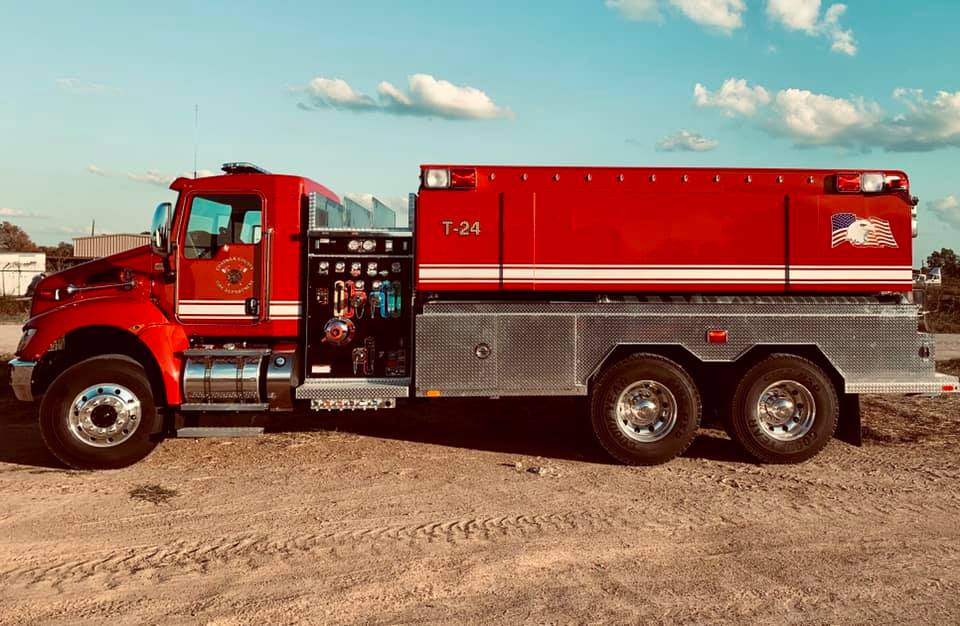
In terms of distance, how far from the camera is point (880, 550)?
4.74m

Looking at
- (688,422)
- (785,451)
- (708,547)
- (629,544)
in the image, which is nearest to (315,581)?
(629,544)

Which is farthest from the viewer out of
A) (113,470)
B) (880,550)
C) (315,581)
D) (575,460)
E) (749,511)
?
(575,460)

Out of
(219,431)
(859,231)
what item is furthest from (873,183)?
(219,431)

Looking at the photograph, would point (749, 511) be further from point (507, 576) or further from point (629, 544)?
point (507, 576)

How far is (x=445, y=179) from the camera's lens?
6.80 m

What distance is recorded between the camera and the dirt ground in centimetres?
392

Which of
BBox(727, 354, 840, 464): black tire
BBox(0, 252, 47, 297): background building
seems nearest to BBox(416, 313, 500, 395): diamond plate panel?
BBox(727, 354, 840, 464): black tire

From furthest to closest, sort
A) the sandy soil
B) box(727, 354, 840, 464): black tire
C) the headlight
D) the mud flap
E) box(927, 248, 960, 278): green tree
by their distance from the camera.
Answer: box(927, 248, 960, 278): green tree → the sandy soil → the mud flap → box(727, 354, 840, 464): black tire → the headlight

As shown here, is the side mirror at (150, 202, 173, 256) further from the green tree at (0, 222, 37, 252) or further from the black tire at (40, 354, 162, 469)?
the green tree at (0, 222, 37, 252)

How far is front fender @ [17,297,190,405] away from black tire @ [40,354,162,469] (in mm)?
224

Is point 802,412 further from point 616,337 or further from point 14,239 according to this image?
point 14,239

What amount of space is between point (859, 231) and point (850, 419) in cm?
194

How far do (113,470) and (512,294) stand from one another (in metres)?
4.06

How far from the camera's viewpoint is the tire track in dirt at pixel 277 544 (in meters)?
4.38
